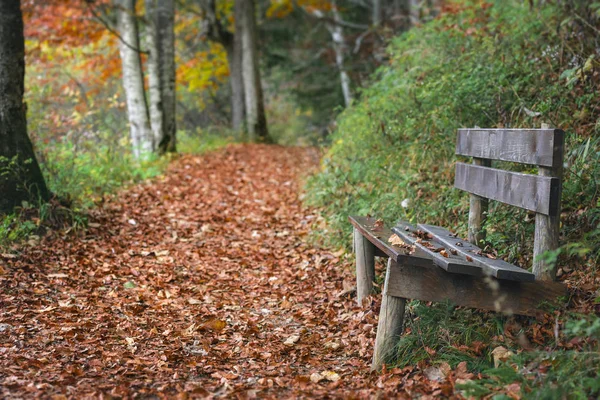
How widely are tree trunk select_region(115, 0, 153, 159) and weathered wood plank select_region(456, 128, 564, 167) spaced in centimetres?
849

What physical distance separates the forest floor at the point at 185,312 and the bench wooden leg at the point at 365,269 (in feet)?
0.55

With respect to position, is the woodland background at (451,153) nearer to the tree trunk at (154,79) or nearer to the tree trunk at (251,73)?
the tree trunk at (154,79)

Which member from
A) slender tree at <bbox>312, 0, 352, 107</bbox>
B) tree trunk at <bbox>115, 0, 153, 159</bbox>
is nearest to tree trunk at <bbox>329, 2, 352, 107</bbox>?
slender tree at <bbox>312, 0, 352, 107</bbox>

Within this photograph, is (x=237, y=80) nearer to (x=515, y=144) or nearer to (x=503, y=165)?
(x=503, y=165)

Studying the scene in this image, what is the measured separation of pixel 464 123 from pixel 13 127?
5.15 m

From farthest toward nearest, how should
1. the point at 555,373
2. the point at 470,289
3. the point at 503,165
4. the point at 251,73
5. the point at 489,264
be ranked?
the point at 251,73, the point at 503,165, the point at 470,289, the point at 489,264, the point at 555,373

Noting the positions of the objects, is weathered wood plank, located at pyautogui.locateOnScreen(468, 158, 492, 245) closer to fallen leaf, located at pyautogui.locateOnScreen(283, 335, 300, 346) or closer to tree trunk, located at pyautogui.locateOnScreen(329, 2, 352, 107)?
fallen leaf, located at pyautogui.locateOnScreen(283, 335, 300, 346)

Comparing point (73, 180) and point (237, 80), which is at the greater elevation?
point (237, 80)

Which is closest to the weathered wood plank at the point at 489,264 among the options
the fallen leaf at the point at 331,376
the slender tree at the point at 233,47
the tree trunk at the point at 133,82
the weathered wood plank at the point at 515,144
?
the weathered wood plank at the point at 515,144

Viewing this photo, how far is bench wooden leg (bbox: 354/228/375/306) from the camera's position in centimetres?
484

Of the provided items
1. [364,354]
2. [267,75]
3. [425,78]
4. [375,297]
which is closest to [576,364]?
[364,354]

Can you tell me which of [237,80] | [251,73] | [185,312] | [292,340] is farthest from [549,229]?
[237,80]

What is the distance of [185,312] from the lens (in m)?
4.91

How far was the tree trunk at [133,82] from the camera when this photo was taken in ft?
39.4
